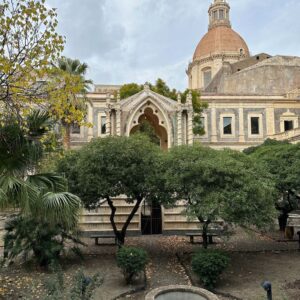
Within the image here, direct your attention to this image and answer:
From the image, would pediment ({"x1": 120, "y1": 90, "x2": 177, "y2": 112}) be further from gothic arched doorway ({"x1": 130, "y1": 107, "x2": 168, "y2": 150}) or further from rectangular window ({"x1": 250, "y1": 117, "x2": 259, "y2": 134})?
rectangular window ({"x1": 250, "y1": 117, "x2": 259, "y2": 134})

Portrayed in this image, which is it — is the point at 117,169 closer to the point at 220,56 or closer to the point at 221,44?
the point at 220,56

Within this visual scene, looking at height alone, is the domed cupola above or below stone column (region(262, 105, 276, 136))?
above

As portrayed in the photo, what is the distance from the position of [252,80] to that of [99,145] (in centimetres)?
3637

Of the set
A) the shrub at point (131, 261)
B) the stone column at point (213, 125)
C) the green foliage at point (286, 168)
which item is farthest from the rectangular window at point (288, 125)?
the shrub at point (131, 261)

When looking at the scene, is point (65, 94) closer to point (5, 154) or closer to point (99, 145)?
point (5, 154)

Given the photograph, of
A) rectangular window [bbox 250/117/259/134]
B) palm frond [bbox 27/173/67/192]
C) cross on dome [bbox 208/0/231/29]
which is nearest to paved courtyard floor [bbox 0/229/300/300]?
palm frond [bbox 27/173/67/192]

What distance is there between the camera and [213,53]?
57969 millimetres

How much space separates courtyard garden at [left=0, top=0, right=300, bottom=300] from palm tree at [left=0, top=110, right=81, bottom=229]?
2 centimetres

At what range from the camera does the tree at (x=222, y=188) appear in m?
9.60

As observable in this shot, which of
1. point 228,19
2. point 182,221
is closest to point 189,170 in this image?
point 182,221

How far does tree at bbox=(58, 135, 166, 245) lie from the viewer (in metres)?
11.4

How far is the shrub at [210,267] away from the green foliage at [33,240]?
4.32 meters

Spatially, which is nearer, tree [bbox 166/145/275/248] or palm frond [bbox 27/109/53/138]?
palm frond [bbox 27/109/53/138]

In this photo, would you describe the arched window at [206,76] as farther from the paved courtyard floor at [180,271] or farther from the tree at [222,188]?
the tree at [222,188]
